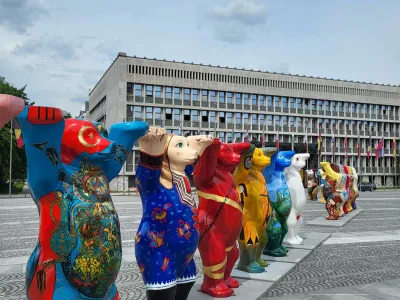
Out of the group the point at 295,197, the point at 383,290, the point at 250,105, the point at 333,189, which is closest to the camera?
the point at 383,290

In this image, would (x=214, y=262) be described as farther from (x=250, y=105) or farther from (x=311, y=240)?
(x=250, y=105)

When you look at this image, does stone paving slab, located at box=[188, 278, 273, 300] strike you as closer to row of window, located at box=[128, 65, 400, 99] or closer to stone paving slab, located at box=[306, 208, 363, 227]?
stone paving slab, located at box=[306, 208, 363, 227]

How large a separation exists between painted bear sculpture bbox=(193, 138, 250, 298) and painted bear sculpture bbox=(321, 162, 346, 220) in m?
9.69

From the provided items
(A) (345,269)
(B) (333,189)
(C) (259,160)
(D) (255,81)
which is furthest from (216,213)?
(D) (255,81)

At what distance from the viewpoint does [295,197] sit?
8.64 metres

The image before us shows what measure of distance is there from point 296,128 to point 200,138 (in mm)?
44670

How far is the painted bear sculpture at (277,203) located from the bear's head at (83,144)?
474 centimetres

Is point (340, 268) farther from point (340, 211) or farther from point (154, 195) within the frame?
point (340, 211)

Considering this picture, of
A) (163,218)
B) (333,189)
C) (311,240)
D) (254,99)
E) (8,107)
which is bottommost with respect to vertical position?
(311,240)

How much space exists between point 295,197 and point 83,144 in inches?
252

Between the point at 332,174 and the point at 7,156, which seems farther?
the point at 7,156

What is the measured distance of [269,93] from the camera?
1822 inches

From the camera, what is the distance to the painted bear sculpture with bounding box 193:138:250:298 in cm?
494

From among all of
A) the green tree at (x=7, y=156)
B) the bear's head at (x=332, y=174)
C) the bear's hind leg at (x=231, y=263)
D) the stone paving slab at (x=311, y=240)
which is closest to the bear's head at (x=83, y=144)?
the bear's hind leg at (x=231, y=263)
